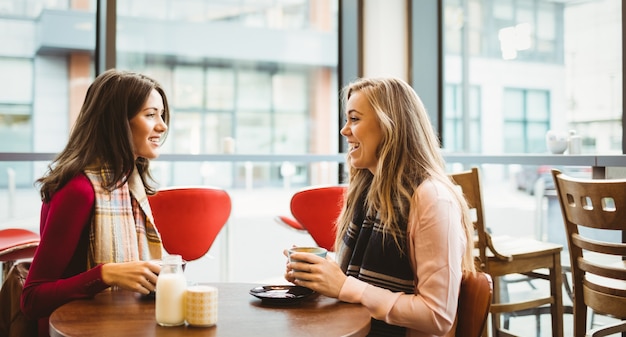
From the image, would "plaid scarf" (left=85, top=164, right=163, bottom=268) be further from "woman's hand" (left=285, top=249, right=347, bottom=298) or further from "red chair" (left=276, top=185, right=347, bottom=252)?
"red chair" (left=276, top=185, right=347, bottom=252)

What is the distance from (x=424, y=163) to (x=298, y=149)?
5833 mm

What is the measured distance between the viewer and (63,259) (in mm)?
1599

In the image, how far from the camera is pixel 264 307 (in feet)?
4.66

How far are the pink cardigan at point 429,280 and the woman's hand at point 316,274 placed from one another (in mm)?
25

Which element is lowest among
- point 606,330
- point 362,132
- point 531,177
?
point 606,330

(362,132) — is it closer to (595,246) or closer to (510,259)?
(595,246)

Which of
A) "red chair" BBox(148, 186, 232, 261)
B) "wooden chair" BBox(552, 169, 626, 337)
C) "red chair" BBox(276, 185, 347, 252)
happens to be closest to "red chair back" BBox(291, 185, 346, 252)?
"red chair" BBox(276, 185, 347, 252)

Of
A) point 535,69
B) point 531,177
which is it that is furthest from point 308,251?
point 531,177

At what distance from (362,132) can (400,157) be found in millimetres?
131

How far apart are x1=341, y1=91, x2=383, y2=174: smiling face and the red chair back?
1.30 meters

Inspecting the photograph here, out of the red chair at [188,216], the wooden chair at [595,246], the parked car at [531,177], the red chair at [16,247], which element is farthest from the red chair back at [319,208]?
the parked car at [531,177]

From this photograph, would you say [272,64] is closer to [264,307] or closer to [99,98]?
[99,98]

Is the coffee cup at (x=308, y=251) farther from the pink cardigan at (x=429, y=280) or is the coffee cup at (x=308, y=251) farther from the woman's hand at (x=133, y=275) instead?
the woman's hand at (x=133, y=275)

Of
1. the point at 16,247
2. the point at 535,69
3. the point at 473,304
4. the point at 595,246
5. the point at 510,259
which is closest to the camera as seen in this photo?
the point at 473,304
